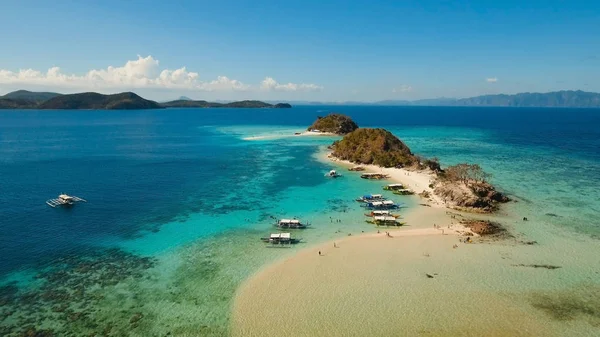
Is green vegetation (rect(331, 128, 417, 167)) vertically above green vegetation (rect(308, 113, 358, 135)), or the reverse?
green vegetation (rect(308, 113, 358, 135))

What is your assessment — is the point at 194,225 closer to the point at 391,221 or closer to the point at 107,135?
the point at 391,221

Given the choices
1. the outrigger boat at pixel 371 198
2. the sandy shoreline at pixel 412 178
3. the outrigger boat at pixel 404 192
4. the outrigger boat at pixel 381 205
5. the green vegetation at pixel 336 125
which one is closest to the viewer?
the outrigger boat at pixel 381 205

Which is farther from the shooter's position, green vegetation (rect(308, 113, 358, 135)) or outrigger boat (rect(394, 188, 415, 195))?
green vegetation (rect(308, 113, 358, 135))

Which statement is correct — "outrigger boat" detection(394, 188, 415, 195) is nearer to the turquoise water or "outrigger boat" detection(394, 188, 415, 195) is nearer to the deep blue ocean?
the turquoise water

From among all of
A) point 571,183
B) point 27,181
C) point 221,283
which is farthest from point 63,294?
point 571,183

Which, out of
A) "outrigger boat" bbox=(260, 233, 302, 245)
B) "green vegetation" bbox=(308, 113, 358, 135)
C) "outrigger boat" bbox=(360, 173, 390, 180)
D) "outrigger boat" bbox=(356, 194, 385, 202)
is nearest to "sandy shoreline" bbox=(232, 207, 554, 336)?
"outrigger boat" bbox=(260, 233, 302, 245)

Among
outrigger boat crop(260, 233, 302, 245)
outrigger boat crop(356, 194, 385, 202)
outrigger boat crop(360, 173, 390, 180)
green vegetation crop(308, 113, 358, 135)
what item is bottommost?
outrigger boat crop(260, 233, 302, 245)

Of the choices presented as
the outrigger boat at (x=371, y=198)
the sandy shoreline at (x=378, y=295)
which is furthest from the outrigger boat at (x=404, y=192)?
the sandy shoreline at (x=378, y=295)

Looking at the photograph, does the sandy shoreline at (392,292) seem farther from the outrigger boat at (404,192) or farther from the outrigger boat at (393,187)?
the outrigger boat at (393,187)
